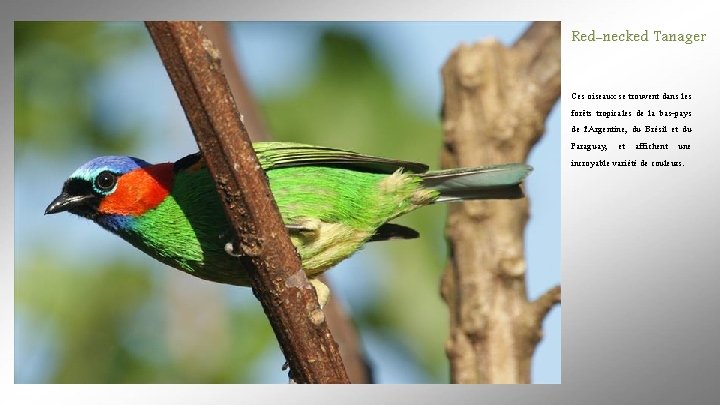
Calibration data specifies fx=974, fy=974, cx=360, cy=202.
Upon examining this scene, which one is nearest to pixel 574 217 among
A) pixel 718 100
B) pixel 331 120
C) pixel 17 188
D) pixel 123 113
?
pixel 718 100

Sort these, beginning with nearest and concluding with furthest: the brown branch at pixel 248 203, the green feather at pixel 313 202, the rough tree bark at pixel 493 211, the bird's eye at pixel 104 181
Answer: the brown branch at pixel 248 203
the green feather at pixel 313 202
the bird's eye at pixel 104 181
the rough tree bark at pixel 493 211

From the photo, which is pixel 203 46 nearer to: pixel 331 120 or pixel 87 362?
pixel 331 120

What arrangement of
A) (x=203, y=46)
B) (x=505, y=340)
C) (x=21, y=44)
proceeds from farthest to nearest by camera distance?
(x=21, y=44)
(x=505, y=340)
(x=203, y=46)

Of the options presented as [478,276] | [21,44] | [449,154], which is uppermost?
[21,44]

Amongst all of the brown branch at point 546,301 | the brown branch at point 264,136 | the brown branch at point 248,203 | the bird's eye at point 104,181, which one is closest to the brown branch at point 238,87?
the brown branch at point 264,136

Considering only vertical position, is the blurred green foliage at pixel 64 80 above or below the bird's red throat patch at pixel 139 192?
above

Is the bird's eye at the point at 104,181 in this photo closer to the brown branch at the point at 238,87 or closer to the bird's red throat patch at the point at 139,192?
the bird's red throat patch at the point at 139,192

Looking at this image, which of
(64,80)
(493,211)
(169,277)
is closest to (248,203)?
(493,211)
